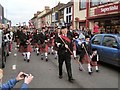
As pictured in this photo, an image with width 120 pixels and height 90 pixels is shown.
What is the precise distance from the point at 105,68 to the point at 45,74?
272 centimetres

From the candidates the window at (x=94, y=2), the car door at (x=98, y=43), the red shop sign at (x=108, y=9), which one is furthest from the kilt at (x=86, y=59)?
the window at (x=94, y=2)

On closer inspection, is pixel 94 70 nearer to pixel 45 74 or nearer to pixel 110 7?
pixel 45 74

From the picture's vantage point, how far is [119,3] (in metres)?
20.5

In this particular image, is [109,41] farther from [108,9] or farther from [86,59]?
[108,9]

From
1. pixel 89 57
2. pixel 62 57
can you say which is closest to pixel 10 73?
pixel 62 57

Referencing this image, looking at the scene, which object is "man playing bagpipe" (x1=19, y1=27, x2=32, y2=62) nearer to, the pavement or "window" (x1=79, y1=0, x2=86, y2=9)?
the pavement

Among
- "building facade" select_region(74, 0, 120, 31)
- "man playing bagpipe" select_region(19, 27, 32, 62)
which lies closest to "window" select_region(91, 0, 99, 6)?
"building facade" select_region(74, 0, 120, 31)

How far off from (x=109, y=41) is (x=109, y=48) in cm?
50

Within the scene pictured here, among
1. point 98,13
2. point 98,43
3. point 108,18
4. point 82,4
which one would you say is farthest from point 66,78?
point 82,4

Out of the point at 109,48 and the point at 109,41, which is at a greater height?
the point at 109,41

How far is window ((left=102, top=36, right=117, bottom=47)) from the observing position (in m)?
9.32

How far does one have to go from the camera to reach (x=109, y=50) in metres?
9.21

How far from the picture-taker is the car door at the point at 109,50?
8.80 m

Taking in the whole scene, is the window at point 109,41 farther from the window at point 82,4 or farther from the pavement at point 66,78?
the window at point 82,4
